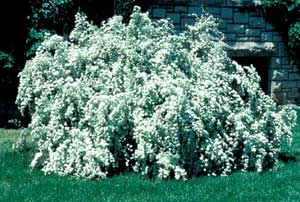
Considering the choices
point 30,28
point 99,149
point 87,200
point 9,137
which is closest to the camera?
point 87,200

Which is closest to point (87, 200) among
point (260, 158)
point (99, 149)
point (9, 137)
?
point (99, 149)

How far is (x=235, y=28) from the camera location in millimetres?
10406

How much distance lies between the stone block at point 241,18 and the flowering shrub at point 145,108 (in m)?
4.08

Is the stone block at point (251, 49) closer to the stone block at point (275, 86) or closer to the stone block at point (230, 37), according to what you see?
the stone block at point (230, 37)

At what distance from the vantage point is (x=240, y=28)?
10.5 m

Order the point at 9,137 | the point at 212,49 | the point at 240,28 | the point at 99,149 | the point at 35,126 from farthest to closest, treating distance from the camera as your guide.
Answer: the point at 240,28
the point at 9,137
the point at 212,49
the point at 35,126
the point at 99,149

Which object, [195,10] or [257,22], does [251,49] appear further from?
[195,10]

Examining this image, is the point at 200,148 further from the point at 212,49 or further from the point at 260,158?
the point at 212,49

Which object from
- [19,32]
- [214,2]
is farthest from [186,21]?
[19,32]

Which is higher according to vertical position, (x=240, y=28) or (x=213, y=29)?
(x=240, y=28)

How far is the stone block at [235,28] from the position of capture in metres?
10.4

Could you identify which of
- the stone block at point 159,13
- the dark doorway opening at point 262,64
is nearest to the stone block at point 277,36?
the dark doorway opening at point 262,64

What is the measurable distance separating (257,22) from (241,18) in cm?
37

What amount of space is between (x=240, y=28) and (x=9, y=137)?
487 cm
